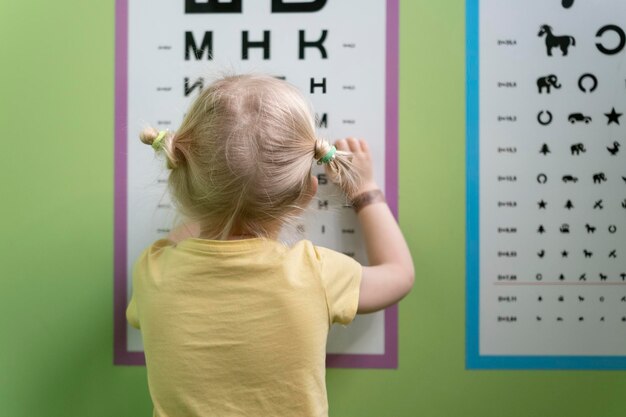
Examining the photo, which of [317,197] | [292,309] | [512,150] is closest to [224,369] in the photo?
[292,309]

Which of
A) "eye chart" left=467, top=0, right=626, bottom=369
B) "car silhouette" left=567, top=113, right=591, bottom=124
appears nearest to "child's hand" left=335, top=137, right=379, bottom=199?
"eye chart" left=467, top=0, right=626, bottom=369

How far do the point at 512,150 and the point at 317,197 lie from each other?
0.23m

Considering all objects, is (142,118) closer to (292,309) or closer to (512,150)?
(292,309)

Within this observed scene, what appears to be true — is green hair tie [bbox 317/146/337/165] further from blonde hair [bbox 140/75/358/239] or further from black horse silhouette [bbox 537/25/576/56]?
black horse silhouette [bbox 537/25/576/56]

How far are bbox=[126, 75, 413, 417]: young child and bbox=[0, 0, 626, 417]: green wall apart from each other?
0.13m

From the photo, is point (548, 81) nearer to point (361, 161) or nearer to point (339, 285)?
point (361, 161)

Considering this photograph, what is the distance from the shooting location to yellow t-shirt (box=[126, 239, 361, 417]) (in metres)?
0.50

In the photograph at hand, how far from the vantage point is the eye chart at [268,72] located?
0.62 meters

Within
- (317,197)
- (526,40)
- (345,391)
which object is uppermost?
(526,40)

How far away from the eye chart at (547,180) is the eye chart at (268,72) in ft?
0.34

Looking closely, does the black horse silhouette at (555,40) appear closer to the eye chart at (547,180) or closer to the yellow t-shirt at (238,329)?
the eye chart at (547,180)

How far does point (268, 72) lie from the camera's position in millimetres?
622

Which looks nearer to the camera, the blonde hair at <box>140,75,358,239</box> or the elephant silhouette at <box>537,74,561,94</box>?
the blonde hair at <box>140,75,358,239</box>

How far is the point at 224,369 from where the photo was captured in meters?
0.50
